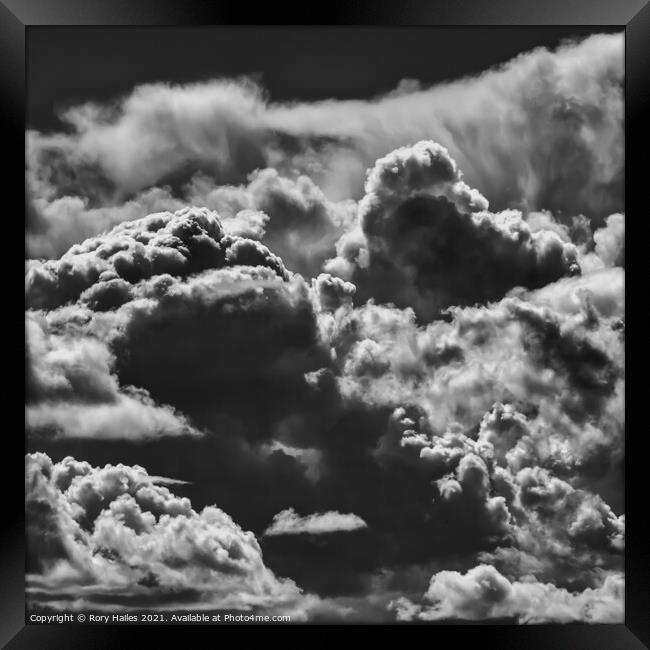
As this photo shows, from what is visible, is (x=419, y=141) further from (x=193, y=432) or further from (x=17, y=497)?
(x=17, y=497)

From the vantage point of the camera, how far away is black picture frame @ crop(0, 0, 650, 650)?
381 cm

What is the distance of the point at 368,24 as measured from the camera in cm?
391

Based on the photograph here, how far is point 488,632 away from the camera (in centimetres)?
381

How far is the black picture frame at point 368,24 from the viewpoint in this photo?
3.81 m

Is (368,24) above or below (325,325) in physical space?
above

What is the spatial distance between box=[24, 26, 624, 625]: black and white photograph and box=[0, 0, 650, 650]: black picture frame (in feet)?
0.20

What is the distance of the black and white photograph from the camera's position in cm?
385

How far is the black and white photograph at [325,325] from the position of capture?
3.85 m

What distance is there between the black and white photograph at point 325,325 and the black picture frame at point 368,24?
0.20 feet

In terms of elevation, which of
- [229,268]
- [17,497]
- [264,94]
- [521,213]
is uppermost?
[264,94]

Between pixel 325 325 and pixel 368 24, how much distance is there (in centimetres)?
150

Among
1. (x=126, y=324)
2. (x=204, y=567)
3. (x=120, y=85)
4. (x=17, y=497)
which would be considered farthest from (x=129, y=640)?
(x=120, y=85)

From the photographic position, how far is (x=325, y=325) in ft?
12.9

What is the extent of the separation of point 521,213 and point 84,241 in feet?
7.17
